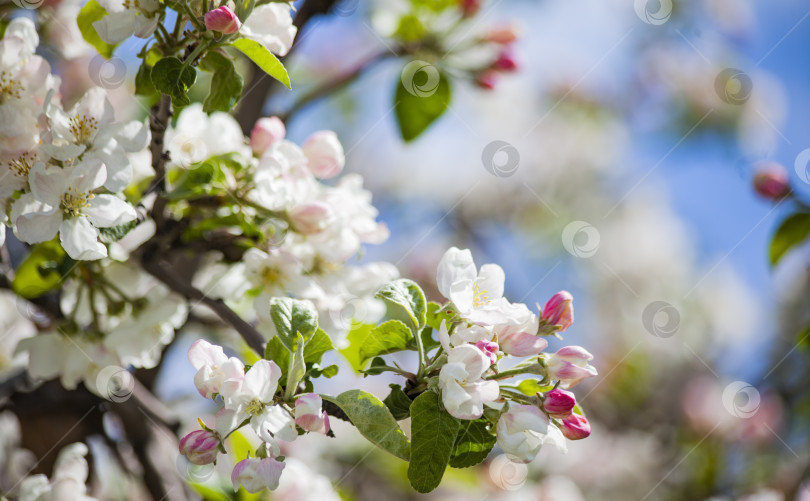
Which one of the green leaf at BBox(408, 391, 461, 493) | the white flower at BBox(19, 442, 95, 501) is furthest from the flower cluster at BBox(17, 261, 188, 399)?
the green leaf at BBox(408, 391, 461, 493)

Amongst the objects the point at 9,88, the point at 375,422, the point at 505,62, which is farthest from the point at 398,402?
the point at 505,62

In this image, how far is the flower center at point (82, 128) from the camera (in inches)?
27.9

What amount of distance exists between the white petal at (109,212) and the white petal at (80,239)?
0.01 metres

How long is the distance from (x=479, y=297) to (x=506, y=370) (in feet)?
0.25

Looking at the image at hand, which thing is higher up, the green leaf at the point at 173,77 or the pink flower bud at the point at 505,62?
the pink flower bud at the point at 505,62

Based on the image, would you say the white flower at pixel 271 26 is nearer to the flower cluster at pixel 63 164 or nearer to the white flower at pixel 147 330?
the flower cluster at pixel 63 164

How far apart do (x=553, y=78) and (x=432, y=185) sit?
0.75m

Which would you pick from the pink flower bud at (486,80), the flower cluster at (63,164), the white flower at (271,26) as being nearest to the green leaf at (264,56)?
the white flower at (271,26)

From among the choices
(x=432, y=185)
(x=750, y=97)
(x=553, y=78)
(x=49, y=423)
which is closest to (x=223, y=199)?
(x=49, y=423)

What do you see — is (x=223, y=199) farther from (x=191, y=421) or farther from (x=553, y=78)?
(x=553, y=78)

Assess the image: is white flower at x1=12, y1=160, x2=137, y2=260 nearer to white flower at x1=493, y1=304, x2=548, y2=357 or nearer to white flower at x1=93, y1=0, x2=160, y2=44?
white flower at x1=93, y1=0, x2=160, y2=44

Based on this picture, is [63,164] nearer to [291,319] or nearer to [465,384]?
[291,319]

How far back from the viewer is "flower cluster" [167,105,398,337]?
82cm

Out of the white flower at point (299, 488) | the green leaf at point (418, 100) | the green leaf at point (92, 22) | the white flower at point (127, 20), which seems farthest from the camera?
the green leaf at point (418, 100)
